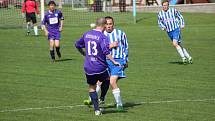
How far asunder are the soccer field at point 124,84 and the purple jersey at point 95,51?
0.92 metres

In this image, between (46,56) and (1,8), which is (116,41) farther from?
(1,8)

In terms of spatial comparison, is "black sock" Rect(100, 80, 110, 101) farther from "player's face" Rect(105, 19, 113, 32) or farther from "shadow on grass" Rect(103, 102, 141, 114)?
"player's face" Rect(105, 19, 113, 32)

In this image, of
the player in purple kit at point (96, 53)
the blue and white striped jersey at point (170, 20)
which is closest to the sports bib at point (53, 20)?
the blue and white striped jersey at point (170, 20)

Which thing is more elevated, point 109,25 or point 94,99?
point 109,25

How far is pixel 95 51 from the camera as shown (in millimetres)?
11562

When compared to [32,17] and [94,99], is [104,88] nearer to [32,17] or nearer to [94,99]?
[94,99]

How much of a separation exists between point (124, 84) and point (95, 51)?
4.88m

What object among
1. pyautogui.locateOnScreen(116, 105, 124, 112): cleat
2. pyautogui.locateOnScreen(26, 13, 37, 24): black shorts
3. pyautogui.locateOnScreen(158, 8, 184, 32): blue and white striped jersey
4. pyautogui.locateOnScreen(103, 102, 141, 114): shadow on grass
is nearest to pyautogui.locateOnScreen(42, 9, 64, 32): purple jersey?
pyautogui.locateOnScreen(158, 8, 184, 32): blue and white striped jersey

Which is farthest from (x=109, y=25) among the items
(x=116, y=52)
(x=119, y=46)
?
(x=116, y=52)

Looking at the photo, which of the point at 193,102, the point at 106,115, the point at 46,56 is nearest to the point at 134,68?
the point at 46,56

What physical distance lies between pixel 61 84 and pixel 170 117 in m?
5.28

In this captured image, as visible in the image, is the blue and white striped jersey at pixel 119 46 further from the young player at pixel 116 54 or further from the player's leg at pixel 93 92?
the player's leg at pixel 93 92

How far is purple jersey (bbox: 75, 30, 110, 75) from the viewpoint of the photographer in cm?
1153

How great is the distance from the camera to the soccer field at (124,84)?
12.0 m
